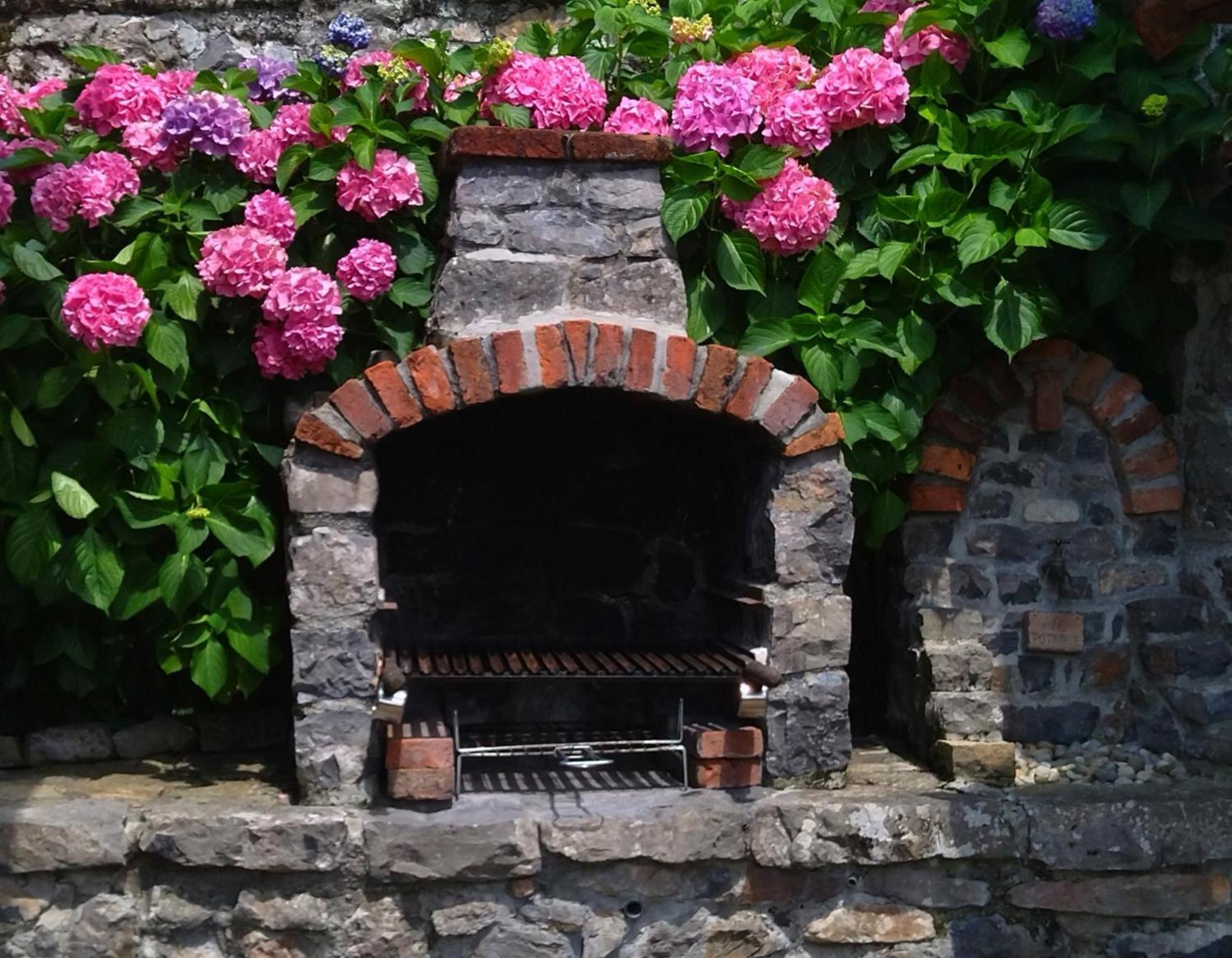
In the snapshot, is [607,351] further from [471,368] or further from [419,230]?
[419,230]

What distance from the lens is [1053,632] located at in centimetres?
400

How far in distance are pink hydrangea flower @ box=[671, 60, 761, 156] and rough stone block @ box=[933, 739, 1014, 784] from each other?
1678mm

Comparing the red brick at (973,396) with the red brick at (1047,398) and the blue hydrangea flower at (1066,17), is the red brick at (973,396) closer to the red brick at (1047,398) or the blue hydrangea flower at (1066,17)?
the red brick at (1047,398)

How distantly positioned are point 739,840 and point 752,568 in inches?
31.2

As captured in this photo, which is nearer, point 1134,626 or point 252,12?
point 1134,626

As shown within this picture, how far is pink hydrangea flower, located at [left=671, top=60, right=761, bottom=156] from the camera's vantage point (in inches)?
145

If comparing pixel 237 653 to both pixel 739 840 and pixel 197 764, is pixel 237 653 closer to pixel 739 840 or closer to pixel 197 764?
pixel 197 764

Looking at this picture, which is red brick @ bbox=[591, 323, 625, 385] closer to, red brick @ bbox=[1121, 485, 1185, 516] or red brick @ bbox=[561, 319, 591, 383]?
red brick @ bbox=[561, 319, 591, 383]

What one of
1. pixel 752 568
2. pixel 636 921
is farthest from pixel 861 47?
pixel 636 921

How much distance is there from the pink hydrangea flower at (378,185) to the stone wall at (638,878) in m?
1.49

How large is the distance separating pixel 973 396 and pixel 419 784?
6.06 ft

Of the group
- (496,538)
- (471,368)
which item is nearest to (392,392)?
(471,368)

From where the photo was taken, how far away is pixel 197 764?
12.8ft

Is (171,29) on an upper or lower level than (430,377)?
upper
